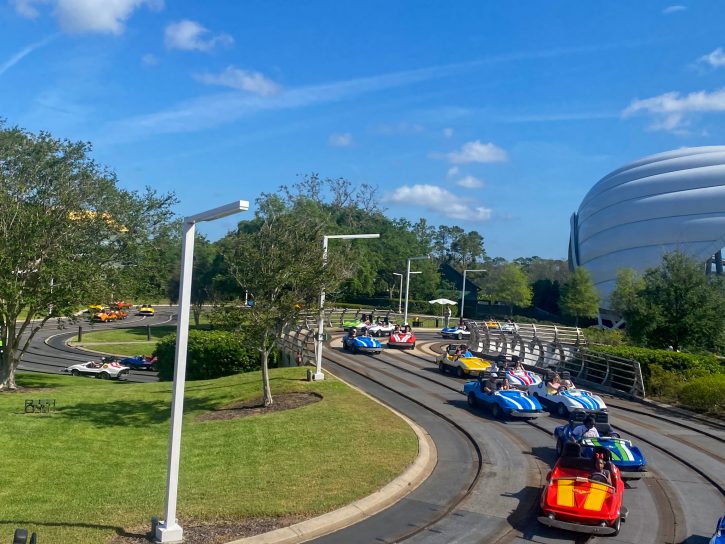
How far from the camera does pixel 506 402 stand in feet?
69.4

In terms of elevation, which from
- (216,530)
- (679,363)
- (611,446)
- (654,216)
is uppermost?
(654,216)

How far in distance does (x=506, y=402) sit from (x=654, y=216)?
76.3m

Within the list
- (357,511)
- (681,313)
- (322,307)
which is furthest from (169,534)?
(681,313)

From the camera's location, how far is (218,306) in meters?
22.8

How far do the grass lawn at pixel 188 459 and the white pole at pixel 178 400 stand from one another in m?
1.02

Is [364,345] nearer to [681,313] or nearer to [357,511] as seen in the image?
[681,313]

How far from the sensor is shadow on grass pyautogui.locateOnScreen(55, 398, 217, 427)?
21.4 meters

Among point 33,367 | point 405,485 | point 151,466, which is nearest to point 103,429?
point 151,466

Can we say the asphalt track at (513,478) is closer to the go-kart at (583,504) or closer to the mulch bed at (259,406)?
the go-kart at (583,504)

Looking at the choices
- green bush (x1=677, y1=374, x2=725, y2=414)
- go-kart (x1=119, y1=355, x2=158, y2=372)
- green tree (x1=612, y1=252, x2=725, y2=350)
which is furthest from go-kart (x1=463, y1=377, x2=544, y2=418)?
go-kart (x1=119, y1=355, x2=158, y2=372)

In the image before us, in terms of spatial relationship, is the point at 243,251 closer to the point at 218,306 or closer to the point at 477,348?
the point at 218,306

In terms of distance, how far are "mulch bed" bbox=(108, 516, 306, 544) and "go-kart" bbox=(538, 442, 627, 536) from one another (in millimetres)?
4228

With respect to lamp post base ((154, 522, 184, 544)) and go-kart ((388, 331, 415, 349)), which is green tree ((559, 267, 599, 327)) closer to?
go-kart ((388, 331, 415, 349))

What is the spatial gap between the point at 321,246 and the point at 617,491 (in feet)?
46.9
